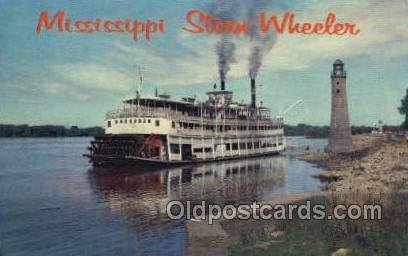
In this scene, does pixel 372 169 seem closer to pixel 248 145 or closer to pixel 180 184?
pixel 180 184

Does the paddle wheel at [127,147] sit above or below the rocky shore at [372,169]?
above

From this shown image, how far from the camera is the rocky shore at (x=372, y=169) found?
1473 centimetres

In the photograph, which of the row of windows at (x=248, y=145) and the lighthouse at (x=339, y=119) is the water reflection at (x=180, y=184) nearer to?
the lighthouse at (x=339, y=119)

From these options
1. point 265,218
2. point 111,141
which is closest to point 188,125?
point 111,141

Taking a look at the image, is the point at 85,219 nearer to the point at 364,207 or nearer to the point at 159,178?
the point at 364,207

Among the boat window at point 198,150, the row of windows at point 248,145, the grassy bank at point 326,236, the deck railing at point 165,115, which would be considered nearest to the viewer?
the grassy bank at point 326,236

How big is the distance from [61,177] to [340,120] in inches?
563

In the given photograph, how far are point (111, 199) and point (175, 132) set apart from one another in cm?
1093

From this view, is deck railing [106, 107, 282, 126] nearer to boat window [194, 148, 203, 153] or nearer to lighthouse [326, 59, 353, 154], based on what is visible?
boat window [194, 148, 203, 153]

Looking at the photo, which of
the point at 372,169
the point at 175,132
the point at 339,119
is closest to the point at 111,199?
the point at 372,169

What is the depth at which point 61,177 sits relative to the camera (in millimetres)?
22594

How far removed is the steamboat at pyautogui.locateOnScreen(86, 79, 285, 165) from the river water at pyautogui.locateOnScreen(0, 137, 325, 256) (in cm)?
96

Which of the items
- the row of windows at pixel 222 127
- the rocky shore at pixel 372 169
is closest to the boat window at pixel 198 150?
the row of windows at pixel 222 127

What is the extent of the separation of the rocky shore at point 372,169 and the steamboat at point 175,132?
711 centimetres
